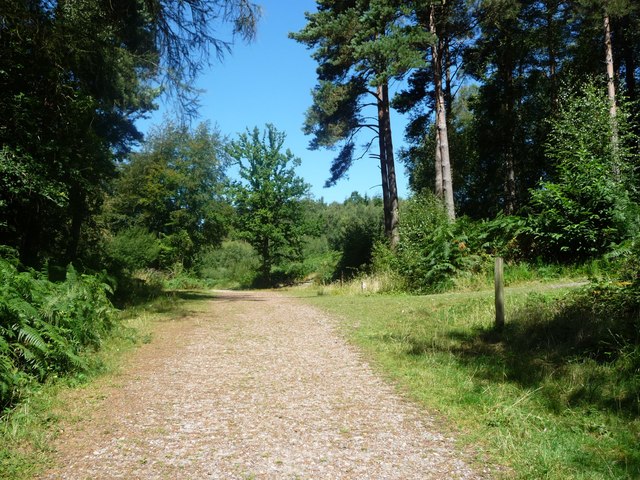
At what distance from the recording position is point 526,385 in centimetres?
504

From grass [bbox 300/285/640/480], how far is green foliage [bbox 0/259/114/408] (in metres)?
4.08

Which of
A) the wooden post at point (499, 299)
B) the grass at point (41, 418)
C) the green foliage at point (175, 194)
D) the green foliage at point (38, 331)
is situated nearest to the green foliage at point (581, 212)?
the wooden post at point (499, 299)

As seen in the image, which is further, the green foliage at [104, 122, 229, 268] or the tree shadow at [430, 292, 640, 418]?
the green foliage at [104, 122, 229, 268]

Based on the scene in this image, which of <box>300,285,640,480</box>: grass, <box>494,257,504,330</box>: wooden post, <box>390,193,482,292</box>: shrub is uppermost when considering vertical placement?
<box>390,193,482,292</box>: shrub

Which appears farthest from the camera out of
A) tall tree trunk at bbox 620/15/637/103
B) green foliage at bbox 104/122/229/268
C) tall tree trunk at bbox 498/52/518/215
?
green foliage at bbox 104/122/229/268

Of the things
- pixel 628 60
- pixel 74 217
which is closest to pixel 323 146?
pixel 74 217

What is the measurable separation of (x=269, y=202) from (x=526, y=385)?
3079 centimetres

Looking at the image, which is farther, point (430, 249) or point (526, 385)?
point (430, 249)

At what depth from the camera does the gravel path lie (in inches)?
135

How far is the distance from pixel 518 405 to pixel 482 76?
88.5 feet

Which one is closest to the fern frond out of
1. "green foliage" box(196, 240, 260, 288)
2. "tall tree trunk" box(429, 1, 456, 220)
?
"tall tree trunk" box(429, 1, 456, 220)

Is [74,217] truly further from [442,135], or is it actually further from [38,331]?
[442,135]

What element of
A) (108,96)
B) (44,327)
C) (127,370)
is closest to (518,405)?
(127,370)

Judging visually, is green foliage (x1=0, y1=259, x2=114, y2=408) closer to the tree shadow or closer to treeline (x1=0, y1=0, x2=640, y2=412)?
treeline (x1=0, y1=0, x2=640, y2=412)
